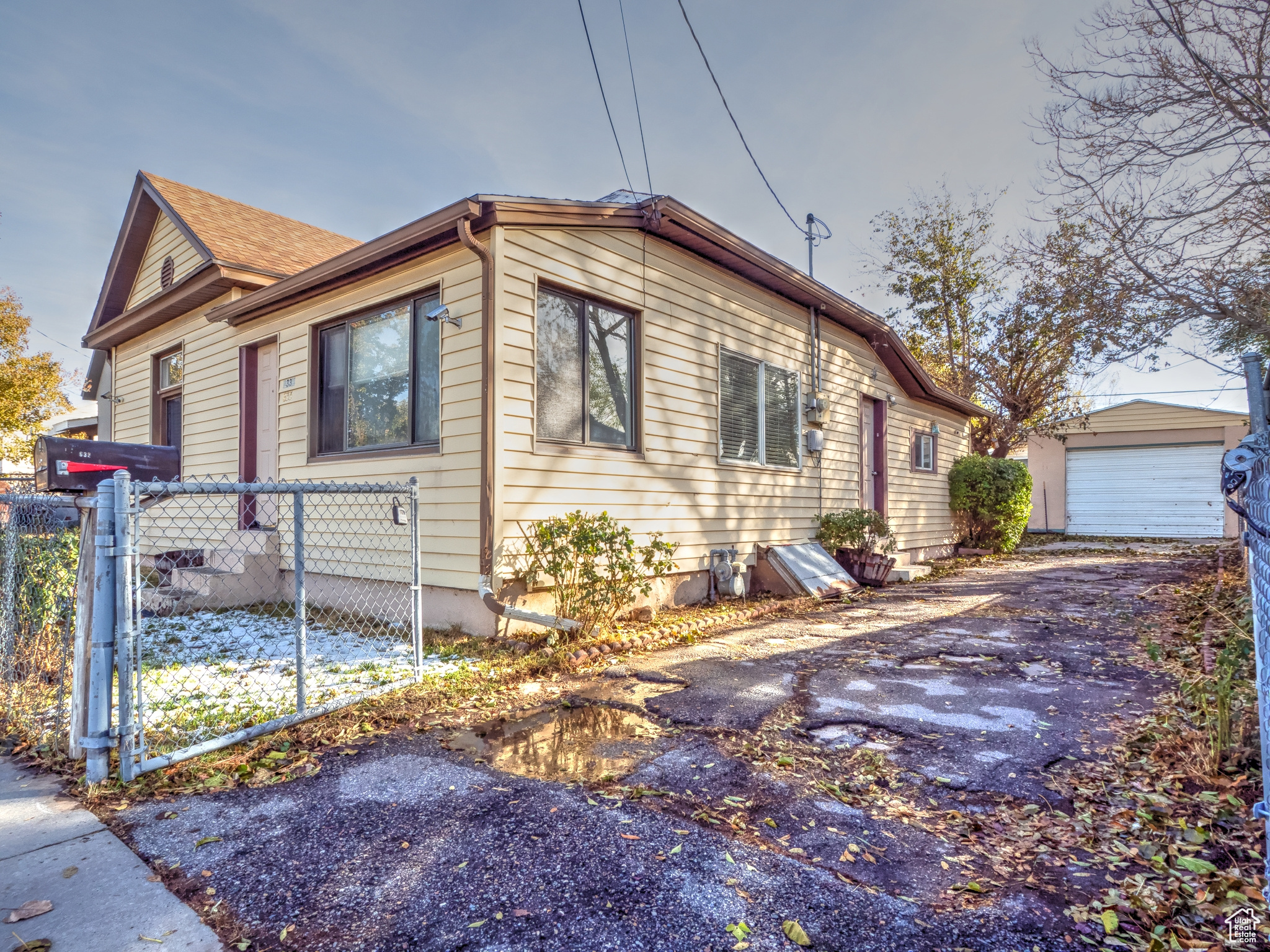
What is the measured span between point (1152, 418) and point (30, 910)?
21373 millimetres

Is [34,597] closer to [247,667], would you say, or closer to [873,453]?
[247,667]

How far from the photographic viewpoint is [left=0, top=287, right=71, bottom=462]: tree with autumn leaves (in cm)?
1823

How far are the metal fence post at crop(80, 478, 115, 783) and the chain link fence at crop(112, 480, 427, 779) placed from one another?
1.4 inches

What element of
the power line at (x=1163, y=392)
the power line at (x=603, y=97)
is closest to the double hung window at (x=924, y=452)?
the power line at (x=1163, y=392)

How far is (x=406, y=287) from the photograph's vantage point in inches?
234

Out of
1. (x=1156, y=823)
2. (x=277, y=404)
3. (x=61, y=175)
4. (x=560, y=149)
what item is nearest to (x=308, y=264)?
(x=277, y=404)

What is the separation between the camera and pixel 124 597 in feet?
8.79

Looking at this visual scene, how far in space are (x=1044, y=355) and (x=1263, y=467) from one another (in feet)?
54.0

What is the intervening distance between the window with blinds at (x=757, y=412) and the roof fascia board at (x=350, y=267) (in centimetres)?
354

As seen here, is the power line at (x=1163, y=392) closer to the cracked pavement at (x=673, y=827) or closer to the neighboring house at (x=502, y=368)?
the neighboring house at (x=502, y=368)

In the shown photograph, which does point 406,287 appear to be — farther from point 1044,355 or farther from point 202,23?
point 1044,355

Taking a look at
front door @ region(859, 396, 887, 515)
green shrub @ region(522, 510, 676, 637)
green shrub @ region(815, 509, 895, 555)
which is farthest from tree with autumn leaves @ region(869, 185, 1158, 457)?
green shrub @ region(522, 510, 676, 637)

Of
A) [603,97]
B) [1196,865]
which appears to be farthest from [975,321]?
[1196,865]

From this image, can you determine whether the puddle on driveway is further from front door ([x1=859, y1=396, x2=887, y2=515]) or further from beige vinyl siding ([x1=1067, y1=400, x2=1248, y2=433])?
beige vinyl siding ([x1=1067, y1=400, x2=1248, y2=433])
